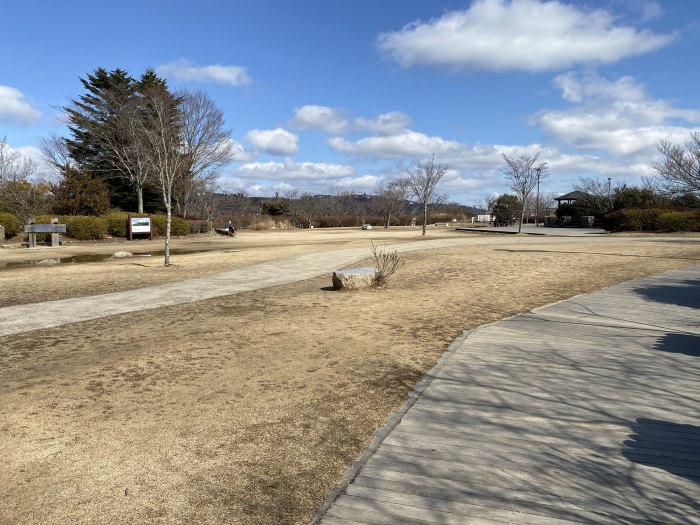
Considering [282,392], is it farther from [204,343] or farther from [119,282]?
[119,282]

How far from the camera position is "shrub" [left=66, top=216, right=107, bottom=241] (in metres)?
28.4

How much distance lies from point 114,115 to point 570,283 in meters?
37.2

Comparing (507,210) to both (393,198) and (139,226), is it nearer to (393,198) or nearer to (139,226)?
(393,198)

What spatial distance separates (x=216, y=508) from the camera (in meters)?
2.92

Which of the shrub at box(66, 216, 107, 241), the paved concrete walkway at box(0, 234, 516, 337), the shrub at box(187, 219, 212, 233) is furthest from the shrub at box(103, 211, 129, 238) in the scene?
the paved concrete walkway at box(0, 234, 516, 337)

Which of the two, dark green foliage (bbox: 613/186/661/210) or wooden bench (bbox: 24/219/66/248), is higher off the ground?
dark green foliage (bbox: 613/186/661/210)

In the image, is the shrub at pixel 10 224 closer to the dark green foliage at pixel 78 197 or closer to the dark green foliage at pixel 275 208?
the dark green foliage at pixel 78 197

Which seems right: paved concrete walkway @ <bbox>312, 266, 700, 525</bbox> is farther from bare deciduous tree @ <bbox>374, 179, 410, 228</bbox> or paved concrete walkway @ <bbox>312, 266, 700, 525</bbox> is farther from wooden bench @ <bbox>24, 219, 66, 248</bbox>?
bare deciduous tree @ <bbox>374, 179, 410, 228</bbox>

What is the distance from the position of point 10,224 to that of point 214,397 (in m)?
28.9

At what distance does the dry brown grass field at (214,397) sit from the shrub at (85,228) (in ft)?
63.5

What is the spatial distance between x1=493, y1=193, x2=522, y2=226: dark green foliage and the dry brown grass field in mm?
48096

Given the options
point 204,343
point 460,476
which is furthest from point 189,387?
point 460,476

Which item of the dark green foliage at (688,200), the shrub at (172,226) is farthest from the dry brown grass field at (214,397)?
the dark green foliage at (688,200)

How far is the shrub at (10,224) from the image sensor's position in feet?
88.4
